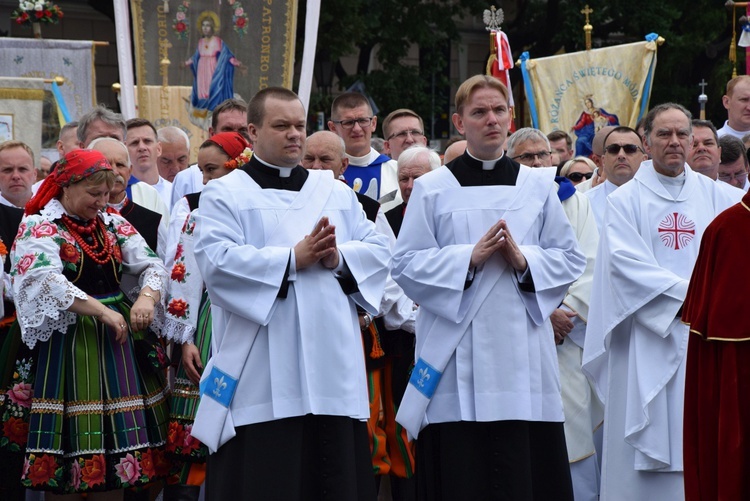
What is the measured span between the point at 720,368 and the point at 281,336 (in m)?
1.79

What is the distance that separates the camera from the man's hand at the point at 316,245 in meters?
5.11

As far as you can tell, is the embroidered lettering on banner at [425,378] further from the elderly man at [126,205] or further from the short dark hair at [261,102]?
the elderly man at [126,205]

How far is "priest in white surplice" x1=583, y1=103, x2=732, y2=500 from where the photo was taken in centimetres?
629

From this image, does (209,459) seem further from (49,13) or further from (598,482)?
(49,13)

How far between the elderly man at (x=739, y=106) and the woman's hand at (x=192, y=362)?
5146 mm

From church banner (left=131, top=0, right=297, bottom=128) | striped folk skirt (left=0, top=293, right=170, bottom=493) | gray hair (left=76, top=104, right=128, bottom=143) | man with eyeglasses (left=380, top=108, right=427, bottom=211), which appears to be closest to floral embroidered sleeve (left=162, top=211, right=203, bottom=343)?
striped folk skirt (left=0, top=293, right=170, bottom=493)

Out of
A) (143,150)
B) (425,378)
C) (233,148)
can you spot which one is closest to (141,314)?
(233,148)

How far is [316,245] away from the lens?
512 cm

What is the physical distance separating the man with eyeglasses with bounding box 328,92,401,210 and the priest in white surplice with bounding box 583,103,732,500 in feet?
6.63

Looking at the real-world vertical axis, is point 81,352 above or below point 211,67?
below

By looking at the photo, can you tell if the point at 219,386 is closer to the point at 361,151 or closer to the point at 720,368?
the point at 720,368

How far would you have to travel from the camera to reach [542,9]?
24719 millimetres

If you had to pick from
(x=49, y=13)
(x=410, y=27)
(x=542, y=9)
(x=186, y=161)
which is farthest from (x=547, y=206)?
(x=542, y=9)

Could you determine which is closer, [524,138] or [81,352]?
[81,352]
